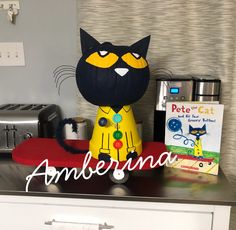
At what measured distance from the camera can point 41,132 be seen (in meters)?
1.09

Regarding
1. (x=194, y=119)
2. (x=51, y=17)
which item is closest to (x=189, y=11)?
(x=194, y=119)

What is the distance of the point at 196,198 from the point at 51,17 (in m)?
0.95

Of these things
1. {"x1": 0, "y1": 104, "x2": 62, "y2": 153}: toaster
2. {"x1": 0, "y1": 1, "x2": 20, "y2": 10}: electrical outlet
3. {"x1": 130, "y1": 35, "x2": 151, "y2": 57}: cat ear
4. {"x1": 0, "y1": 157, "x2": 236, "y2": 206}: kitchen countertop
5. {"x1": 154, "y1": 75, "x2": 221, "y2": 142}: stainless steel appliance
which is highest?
{"x1": 0, "y1": 1, "x2": 20, "y2": 10}: electrical outlet

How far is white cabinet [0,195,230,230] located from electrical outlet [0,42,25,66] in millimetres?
665

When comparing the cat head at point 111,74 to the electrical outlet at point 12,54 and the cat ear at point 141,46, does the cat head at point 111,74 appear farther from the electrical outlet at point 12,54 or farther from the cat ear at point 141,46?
the electrical outlet at point 12,54

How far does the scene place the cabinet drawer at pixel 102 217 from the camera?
31.2 inches

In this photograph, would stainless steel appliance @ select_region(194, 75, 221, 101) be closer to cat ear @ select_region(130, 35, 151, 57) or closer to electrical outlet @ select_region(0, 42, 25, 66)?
cat ear @ select_region(130, 35, 151, 57)

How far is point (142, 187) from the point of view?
32.8 inches

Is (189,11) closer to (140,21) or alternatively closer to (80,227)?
(140,21)

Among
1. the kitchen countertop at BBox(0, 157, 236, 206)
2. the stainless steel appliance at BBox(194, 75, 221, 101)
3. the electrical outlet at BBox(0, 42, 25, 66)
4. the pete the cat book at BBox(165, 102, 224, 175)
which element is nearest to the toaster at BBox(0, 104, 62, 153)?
the kitchen countertop at BBox(0, 157, 236, 206)

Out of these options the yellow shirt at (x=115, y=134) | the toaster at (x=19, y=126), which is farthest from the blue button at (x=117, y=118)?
the toaster at (x=19, y=126)

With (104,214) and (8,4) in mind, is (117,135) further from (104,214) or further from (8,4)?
(8,4)

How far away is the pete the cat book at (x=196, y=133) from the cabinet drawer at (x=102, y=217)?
187mm

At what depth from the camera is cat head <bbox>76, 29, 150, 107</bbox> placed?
77 cm
